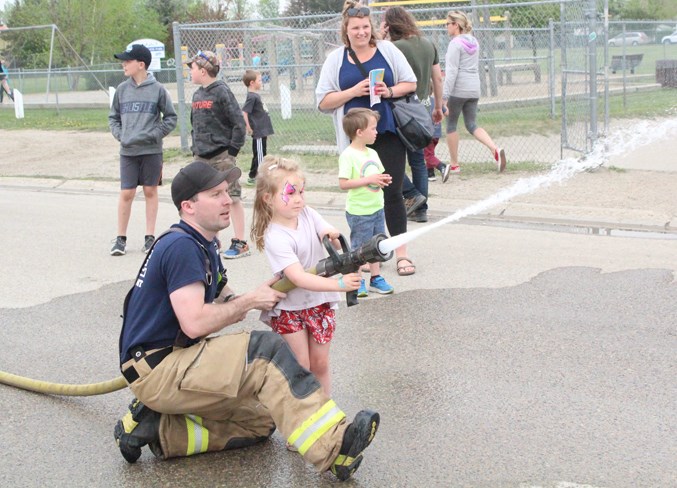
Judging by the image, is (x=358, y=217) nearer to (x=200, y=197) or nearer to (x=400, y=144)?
(x=400, y=144)

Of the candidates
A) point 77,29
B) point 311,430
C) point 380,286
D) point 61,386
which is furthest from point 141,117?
point 77,29

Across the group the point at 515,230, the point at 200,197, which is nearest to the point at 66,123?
the point at 515,230

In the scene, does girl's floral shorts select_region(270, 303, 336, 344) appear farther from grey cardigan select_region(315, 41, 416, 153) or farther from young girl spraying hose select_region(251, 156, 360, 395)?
grey cardigan select_region(315, 41, 416, 153)

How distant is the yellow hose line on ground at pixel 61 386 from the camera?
4508mm

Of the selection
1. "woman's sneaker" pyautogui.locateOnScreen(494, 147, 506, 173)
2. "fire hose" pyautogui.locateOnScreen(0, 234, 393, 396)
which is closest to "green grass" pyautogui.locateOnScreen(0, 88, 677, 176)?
"woman's sneaker" pyautogui.locateOnScreen(494, 147, 506, 173)

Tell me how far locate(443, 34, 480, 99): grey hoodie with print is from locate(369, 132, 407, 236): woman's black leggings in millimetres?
4266

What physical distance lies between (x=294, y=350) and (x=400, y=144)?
120 inches

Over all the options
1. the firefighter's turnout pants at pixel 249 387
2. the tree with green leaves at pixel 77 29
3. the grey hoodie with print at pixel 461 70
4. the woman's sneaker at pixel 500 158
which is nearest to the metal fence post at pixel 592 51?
the woman's sneaker at pixel 500 158

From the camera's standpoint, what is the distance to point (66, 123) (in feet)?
70.0

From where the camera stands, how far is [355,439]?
12.0 ft

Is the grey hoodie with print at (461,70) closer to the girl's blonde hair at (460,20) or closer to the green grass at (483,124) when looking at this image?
the girl's blonde hair at (460,20)

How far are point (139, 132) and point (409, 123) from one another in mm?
2657

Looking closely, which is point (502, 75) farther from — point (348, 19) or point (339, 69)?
point (348, 19)

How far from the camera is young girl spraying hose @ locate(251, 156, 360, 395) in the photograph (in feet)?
13.6
